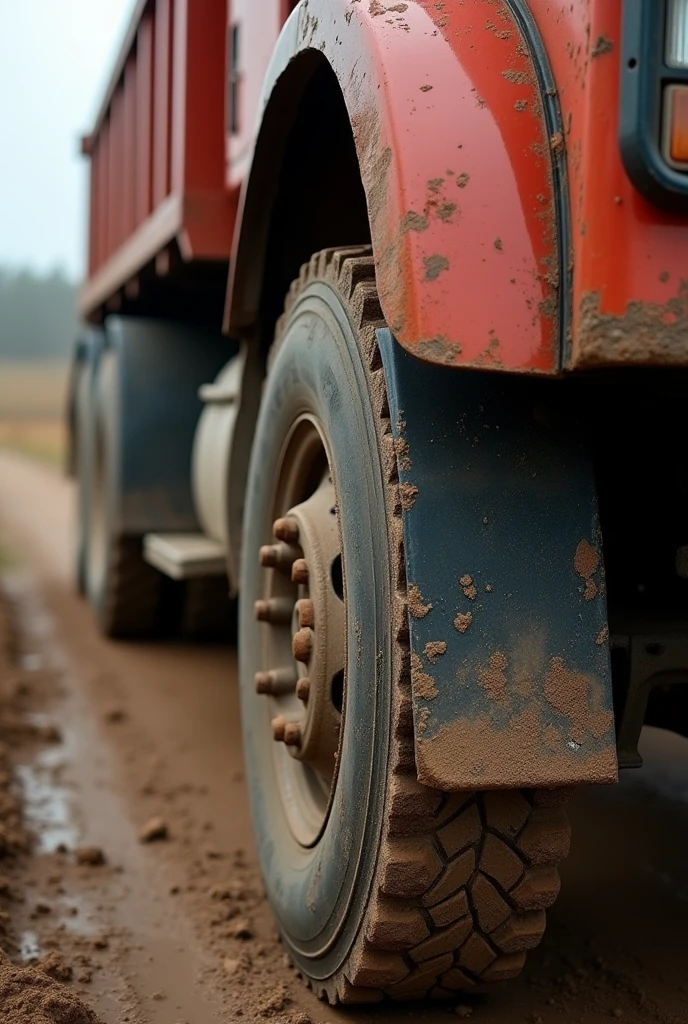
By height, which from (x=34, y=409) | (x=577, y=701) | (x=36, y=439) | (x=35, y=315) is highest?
(x=35, y=315)

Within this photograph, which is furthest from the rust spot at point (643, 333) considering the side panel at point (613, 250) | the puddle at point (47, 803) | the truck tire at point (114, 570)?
the truck tire at point (114, 570)

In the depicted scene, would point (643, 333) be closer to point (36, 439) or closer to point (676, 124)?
point (676, 124)

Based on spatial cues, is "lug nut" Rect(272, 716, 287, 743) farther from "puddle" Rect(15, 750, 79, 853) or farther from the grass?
the grass

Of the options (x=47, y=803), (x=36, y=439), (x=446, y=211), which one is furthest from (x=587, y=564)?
(x=36, y=439)

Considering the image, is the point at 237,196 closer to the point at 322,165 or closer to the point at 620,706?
the point at 322,165

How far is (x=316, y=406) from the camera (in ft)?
6.93

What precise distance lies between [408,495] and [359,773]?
441 mm

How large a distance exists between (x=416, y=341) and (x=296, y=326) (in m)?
0.81

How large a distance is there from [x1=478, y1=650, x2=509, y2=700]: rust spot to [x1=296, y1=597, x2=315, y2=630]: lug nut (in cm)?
54

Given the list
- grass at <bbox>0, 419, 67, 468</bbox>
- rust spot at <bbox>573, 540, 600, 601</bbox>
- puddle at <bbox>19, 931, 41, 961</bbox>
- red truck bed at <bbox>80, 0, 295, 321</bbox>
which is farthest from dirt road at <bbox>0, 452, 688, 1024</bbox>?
grass at <bbox>0, 419, 67, 468</bbox>

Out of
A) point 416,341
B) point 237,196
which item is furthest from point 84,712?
point 416,341

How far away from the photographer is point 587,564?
1650mm

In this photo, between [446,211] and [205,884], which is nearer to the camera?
[446,211]

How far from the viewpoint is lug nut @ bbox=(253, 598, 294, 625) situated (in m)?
2.39
